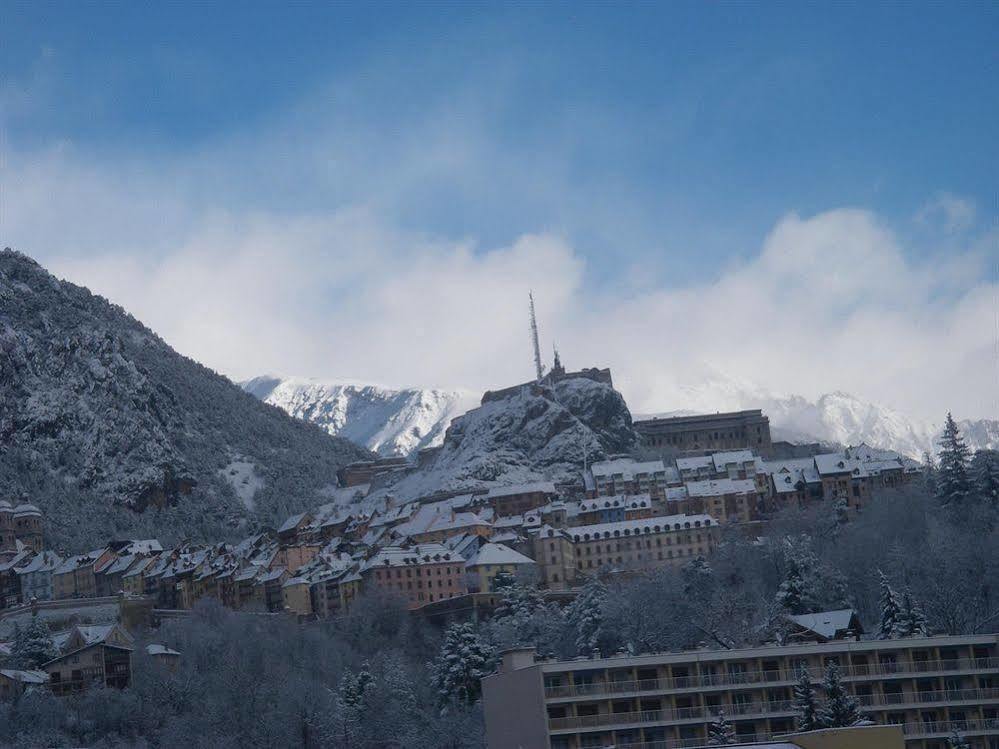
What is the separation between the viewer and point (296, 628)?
137 meters

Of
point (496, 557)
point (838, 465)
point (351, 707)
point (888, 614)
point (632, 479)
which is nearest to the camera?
point (888, 614)

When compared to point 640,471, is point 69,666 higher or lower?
lower

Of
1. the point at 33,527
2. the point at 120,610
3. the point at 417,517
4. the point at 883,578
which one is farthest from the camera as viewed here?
the point at 33,527

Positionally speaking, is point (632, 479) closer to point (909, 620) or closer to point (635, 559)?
point (635, 559)

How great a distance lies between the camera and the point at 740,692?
78938 millimetres

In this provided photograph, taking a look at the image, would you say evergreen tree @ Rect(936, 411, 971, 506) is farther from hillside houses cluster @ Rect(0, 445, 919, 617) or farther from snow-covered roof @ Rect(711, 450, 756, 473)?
snow-covered roof @ Rect(711, 450, 756, 473)

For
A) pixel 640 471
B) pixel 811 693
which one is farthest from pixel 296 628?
pixel 811 693

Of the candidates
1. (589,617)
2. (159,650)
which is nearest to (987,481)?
(589,617)

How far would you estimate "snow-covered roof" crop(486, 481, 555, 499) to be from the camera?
16888cm

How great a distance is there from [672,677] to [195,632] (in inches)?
2495

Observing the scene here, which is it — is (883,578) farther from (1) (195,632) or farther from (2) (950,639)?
(1) (195,632)

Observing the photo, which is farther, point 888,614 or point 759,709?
point 888,614

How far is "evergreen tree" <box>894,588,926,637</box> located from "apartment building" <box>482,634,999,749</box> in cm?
811

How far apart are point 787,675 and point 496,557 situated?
215 feet
